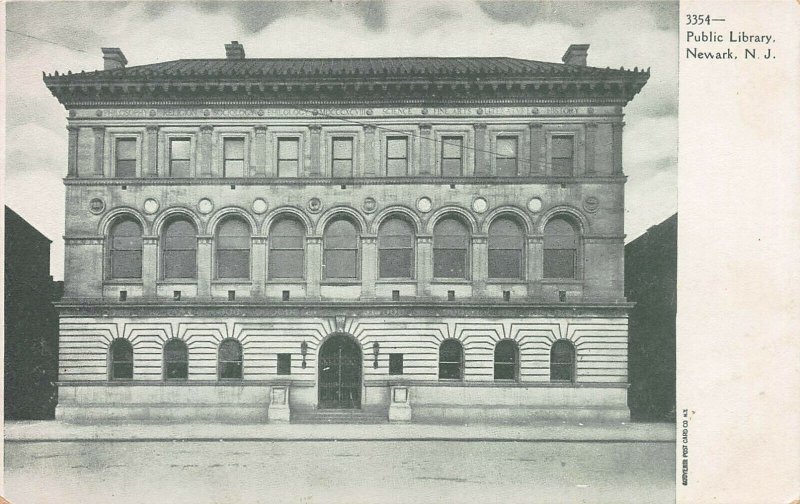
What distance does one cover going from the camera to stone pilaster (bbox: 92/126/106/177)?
74.5 feet

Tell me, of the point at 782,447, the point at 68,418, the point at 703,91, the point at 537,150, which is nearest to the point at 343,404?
the point at 68,418

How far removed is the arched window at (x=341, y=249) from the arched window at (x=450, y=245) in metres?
2.50

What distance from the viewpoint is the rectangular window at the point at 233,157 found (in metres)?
23.0

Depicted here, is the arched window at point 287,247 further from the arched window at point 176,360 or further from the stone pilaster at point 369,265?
the arched window at point 176,360

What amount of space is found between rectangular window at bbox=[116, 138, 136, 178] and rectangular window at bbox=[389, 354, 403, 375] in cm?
995

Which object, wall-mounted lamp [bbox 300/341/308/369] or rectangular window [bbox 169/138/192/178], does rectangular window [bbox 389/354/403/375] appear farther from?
rectangular window [bbox 169/138/192/178]

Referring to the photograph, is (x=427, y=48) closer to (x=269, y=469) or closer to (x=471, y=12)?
(x=471, y=12)

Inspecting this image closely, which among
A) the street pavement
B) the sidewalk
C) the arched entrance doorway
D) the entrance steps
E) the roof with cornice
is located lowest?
the street pavement

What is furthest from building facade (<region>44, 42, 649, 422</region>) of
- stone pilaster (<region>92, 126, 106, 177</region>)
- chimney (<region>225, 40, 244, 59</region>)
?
chimney (<region>225, 40, 244, 59</region>)

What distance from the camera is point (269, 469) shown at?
18.0m

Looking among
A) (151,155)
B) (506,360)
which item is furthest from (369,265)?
(151,155)

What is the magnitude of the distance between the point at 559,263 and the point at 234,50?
11.5 m

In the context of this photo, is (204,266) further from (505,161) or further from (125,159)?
(505,161)

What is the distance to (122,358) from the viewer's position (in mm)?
22406
